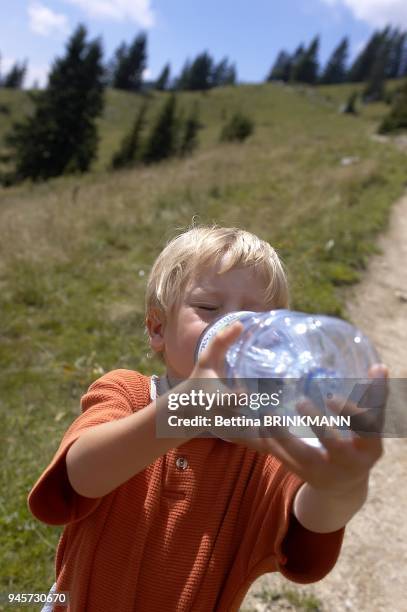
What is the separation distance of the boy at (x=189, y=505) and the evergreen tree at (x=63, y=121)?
34138mm

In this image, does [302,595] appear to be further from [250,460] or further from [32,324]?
[32,324]

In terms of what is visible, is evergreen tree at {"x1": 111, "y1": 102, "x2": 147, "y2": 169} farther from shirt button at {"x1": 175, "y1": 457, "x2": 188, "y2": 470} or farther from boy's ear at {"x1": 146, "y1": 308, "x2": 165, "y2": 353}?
shirt button at {"x1": 175, "y1": 457, "x2": 188, "y2": 470}

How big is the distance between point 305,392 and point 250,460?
2.25ft

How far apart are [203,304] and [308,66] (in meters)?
109

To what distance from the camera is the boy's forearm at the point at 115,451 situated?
122cm

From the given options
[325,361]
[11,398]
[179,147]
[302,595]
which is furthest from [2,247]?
[179,147]

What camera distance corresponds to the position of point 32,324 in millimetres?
5266

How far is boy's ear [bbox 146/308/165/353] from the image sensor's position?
→ 5.67 feet

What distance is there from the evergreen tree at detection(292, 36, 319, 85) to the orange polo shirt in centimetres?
10775

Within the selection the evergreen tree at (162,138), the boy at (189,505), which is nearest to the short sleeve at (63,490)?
the boy at (189,505)

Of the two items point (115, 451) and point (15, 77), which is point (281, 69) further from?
point (115, 451)

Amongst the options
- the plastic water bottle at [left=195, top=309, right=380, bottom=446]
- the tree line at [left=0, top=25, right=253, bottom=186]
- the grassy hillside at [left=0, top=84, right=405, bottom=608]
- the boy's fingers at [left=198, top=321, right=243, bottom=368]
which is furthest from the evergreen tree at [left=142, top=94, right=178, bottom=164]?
the boy's fingers at [left=198, top=321, right=243, bottom=368]

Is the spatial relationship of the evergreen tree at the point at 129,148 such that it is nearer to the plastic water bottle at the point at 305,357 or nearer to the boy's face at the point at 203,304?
the boy's face at the point at 203,304

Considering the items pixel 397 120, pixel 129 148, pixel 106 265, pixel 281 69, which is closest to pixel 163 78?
pixel 281 69
